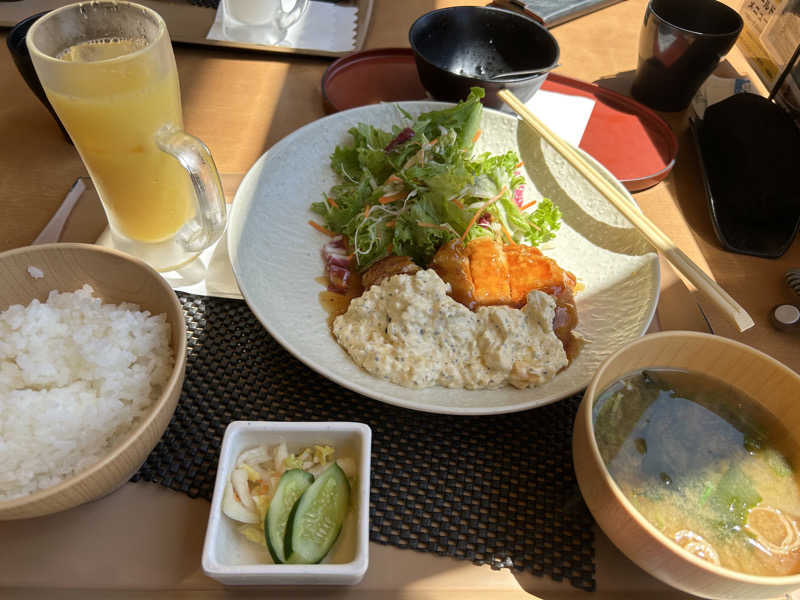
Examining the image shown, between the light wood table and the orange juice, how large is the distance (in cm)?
20

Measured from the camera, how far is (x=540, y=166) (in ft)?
5.82

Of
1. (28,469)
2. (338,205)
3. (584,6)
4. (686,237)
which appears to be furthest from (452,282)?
(584,6)

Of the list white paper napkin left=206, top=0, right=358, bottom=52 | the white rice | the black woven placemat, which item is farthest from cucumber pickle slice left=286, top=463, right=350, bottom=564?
white paper napkin left=206, top=0, right=358, bottom=52

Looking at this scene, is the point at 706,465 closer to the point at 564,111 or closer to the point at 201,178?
the point at 201,178

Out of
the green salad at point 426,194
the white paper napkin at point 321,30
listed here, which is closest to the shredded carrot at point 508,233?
the green salad at point 426,194

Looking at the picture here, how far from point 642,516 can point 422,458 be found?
44 cm

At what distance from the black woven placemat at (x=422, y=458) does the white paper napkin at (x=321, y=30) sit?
4.59 feet

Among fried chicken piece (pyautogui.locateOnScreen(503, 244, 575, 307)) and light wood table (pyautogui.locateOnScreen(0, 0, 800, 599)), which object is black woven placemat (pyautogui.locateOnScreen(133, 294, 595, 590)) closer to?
light wood table (pyautogui.locateOnScreen(0, 0, 800, 599))

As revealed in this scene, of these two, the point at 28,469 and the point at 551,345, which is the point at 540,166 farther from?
the point at 28,469

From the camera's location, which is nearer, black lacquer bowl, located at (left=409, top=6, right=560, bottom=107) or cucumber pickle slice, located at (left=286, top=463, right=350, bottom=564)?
cucumber pickle slice, located at (left=286, top=463, right=350, bottom=564)

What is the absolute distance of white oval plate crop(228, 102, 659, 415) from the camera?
121cm

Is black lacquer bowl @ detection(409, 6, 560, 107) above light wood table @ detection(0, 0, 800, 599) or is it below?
above

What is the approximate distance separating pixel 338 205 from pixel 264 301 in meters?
0.48

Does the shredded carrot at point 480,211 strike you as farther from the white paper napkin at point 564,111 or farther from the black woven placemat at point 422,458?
the black woven placemat at point 422,458
